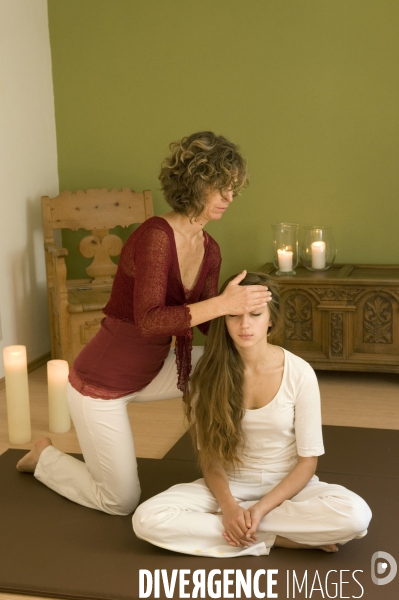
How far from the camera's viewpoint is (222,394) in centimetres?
214

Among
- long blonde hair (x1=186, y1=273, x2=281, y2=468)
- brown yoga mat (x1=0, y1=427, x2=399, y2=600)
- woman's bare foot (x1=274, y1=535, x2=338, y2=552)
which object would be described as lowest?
brown yoga mat (x1=0, y1=427, x2=399, y2=600)

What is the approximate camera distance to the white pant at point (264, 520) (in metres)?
2.00

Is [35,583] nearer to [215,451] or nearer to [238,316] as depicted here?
[215,451]

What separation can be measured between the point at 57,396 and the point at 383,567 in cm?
154

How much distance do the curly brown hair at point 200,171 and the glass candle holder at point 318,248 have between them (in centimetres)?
159

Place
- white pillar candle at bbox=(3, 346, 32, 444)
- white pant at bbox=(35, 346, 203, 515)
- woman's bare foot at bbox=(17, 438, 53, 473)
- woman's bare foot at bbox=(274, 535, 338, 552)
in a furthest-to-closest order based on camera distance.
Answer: white pillar candle at bbox=(3, 346, 32, 444) < woman's bare foot at bbox=(17, 438, 53, 473) < white pant at bbox=(35, 346, 203, 515) < woman's bare foot at bbox=(274, 535, 338, 552)

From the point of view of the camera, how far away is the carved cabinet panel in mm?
3527

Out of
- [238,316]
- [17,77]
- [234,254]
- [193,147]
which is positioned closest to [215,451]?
[238,316]

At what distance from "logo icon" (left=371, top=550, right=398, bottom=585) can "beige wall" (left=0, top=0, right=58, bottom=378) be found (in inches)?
87.5

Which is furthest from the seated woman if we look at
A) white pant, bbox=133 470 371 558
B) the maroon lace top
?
the maroon lace top

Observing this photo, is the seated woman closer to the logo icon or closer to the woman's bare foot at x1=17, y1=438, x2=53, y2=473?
the logo icon

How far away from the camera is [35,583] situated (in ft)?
6.52

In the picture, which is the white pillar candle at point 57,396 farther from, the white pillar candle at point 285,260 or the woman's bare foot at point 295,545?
the woman's bare foot at point 295,545

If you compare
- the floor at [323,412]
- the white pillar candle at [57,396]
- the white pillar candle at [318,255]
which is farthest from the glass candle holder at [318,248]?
the white pillar candle at [57,396]
